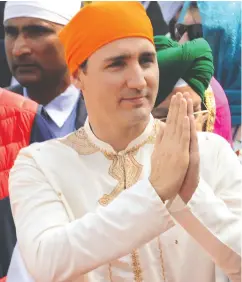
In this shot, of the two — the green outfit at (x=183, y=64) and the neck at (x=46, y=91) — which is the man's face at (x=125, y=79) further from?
the neck at (x=46, y=91)

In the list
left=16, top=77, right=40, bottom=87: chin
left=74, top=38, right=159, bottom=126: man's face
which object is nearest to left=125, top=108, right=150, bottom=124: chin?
left=74, top=38, right=159, bottom=126: man's face

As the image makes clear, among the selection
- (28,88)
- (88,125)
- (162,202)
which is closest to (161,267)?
(162,202)

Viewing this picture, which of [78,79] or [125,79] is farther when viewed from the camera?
[78,79]

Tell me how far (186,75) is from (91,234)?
2.43 feet

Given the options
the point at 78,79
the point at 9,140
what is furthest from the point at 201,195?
the point at 9,140

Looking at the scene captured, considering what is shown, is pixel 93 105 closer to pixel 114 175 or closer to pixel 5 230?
pixel 114 175

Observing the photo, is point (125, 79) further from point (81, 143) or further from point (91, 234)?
point (91, 234)

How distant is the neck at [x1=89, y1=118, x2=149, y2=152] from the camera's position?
4.34ft

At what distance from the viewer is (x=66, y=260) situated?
3.70ft

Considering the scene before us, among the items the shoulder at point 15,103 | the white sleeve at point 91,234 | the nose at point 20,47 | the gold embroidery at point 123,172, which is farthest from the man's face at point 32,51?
the white sleeve at point 91,234

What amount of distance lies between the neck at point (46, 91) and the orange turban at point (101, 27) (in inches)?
25.7

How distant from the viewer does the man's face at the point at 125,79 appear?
125 cm

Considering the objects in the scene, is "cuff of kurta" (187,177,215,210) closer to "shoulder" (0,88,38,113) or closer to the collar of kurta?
the collar of kurta

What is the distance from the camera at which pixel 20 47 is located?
197cm
